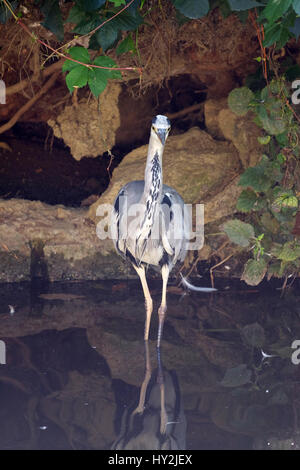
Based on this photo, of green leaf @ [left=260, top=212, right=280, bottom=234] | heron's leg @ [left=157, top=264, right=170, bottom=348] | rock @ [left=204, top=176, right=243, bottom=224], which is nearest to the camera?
heron's leg @ [left=157, top=264, right=170, bottom=348]

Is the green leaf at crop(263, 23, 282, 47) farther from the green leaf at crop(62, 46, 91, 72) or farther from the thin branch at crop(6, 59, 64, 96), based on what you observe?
the thin branch at crop(6, 59, 64, 96)

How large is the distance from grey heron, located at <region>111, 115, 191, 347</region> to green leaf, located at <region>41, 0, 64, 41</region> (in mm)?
913

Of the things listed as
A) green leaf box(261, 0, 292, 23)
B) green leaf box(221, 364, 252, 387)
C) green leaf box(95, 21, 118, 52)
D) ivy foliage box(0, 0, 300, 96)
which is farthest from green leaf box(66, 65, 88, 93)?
green leaf box(221, 364, 252, 387)

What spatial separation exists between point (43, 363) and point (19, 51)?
2.40 m

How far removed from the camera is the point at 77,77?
2.85 metres

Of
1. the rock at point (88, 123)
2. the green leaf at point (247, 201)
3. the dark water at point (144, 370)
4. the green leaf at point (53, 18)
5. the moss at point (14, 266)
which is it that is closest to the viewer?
the dark water at point (144, 370)

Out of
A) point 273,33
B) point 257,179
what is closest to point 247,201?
point 257,179

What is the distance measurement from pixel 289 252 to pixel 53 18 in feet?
8.01

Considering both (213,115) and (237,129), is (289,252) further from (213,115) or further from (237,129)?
(213,115)

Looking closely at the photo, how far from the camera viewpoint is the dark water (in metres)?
2.91

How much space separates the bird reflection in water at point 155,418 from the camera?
2.85m

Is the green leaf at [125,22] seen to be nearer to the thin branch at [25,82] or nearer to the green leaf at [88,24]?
the green leaf at [88,24]

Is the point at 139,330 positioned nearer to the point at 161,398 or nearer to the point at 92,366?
the point at 92,366

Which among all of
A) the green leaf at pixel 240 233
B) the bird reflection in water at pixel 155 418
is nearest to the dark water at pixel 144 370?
the bird reflection in water at pixel 155 418
